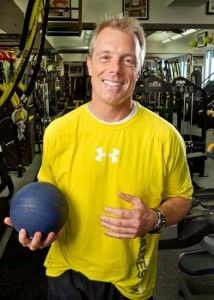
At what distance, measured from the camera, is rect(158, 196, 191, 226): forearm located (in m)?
1.42

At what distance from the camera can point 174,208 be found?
1461 millimetres

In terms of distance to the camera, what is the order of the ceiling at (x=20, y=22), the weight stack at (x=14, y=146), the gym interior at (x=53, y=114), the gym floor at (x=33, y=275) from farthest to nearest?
the weight stack at (x=14, y=146) → the ceiling at (x=20, y=22) → the gym floor at (x=33, y=275) → the gym interior at (x=53, y=114)

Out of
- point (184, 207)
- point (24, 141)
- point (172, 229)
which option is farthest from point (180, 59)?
point (184, 207)

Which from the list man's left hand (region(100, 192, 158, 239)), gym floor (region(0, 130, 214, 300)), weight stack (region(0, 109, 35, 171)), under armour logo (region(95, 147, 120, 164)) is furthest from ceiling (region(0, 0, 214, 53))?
man's left hand (region(100, 192, 158, 239))

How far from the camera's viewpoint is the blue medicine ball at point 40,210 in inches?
52.6

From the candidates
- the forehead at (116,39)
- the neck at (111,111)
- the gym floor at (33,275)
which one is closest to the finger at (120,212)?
the neck at (111,111)

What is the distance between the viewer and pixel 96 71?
1402 mm

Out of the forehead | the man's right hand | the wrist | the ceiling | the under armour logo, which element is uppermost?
the ceiling

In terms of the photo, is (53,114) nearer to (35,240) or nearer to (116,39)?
(116,39)

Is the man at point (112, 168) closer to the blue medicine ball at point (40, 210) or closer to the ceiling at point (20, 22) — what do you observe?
the blue medicine ball at point (40, 210)

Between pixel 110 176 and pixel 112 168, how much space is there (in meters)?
0.03

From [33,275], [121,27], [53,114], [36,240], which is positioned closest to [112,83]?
[121,27]

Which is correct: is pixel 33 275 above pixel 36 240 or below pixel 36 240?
below

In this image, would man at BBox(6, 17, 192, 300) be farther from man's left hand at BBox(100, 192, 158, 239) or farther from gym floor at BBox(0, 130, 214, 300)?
gym floor at BBox(0, 130, 214, 300)
